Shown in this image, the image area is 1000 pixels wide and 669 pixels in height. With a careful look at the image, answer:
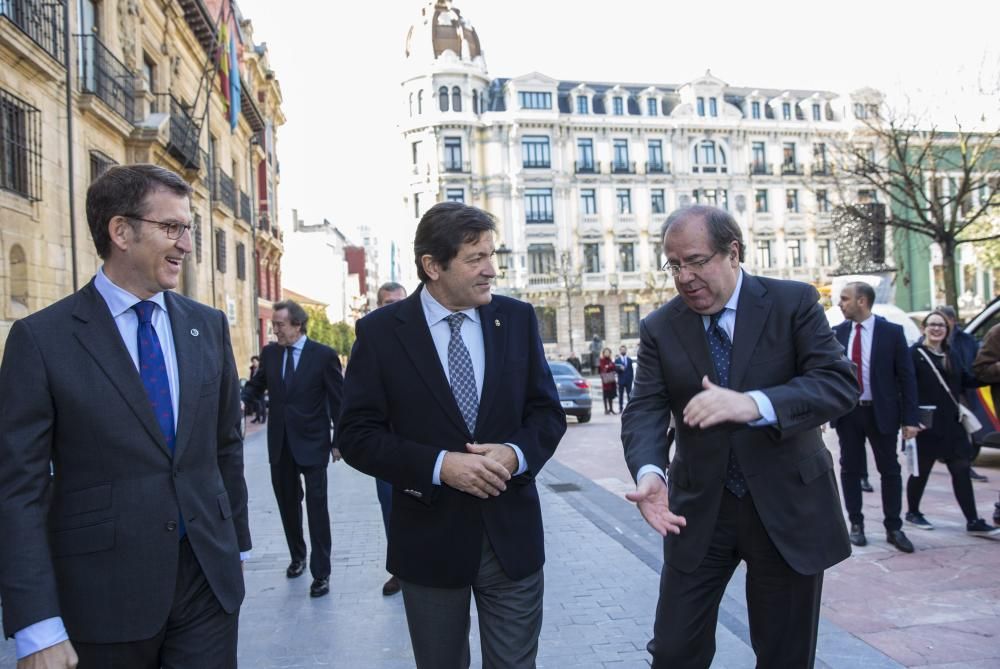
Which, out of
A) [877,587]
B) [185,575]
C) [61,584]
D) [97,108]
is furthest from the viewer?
[97,108]

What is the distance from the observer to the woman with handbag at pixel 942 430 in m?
6.57

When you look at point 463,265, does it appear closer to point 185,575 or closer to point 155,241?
point 155,241

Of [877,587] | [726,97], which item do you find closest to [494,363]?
[877,587]

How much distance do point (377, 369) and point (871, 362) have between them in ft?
15.8

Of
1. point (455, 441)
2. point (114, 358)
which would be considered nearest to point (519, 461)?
point (455, 441)

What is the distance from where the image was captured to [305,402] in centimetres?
610

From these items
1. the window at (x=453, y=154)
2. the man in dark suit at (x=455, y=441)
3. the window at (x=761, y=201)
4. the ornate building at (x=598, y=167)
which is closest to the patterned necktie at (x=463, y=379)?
the man in dark suit at (x=455, y=441)

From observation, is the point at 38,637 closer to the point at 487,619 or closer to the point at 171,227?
the point at 171,227

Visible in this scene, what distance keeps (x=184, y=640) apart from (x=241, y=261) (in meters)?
26.8

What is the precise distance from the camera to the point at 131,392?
7.66ft

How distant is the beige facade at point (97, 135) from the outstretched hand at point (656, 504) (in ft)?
33.5

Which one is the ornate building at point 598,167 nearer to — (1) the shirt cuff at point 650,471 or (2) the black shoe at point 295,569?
(2) the black shoe at point 295,569

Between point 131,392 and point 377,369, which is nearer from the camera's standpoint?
point 131,392

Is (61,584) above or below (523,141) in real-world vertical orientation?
below
